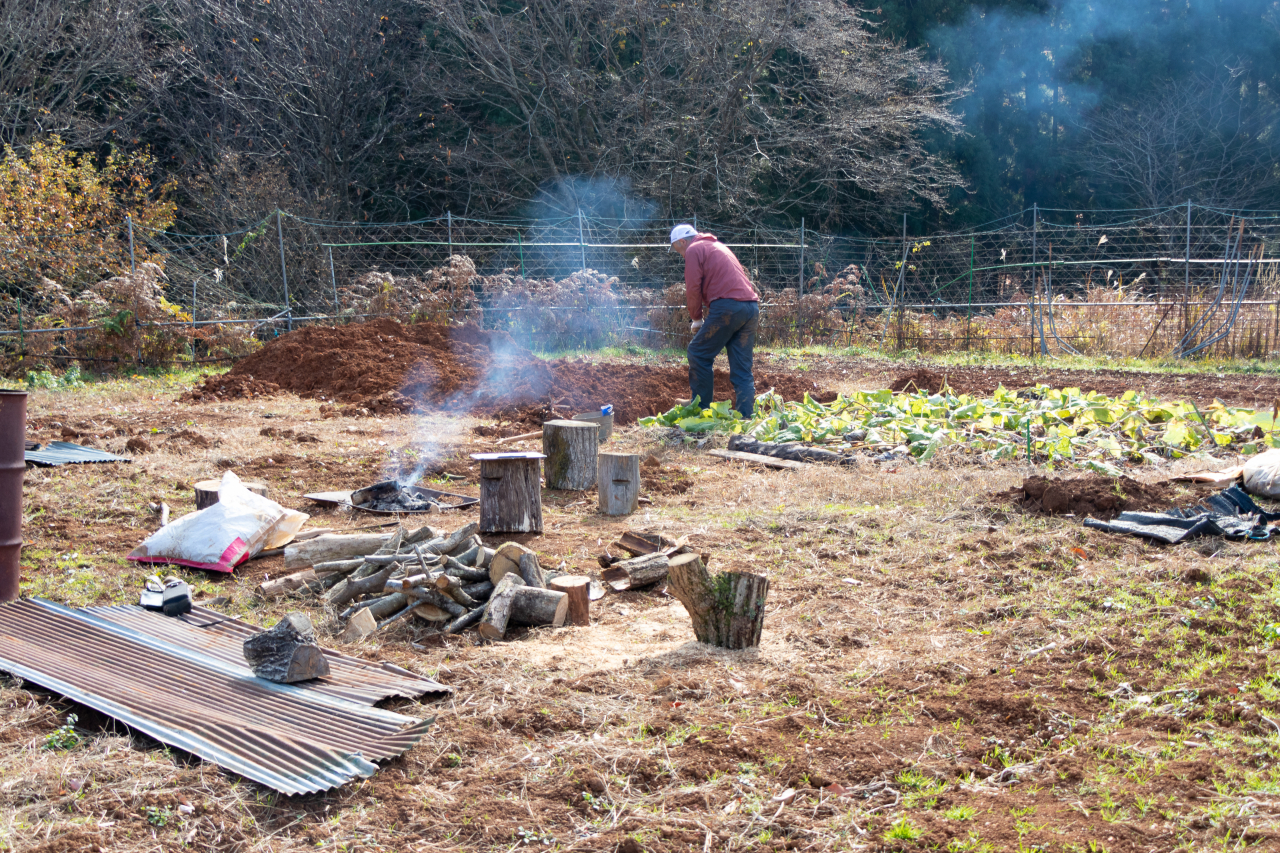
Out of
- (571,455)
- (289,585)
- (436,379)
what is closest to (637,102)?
(436,379)

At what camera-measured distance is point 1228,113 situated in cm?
2448

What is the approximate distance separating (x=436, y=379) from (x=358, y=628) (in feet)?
22.4

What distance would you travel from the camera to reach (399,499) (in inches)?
234

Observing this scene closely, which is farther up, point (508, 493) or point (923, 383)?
point (923, 383)

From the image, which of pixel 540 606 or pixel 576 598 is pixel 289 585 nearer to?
pixel 540 606

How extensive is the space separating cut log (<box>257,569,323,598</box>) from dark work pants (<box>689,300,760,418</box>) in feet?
15.7

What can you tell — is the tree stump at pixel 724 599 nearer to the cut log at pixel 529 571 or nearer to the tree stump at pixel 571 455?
the cut log at pixel 529 571

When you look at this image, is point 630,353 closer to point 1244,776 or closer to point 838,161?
point 838,161

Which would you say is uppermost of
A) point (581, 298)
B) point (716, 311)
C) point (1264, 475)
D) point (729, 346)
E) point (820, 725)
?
point (581, 298)

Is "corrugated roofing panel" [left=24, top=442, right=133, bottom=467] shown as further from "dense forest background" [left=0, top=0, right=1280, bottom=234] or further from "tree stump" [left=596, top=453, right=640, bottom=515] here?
"dense forest background" [left=0, top=0, right=1280, bottom=234]

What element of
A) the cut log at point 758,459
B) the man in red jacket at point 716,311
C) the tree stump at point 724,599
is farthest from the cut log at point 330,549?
the man in red jacket at point 716,311

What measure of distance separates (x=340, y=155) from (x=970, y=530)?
18510 millimetres

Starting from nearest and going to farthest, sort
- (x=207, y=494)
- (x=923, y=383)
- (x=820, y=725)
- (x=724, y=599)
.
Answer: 1. (x=820, y=725)
2. (x=724, y=599)
3. (x=207, y=494)
4. (x=923, y=383)

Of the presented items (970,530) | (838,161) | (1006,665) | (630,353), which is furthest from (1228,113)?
(1006,665)
